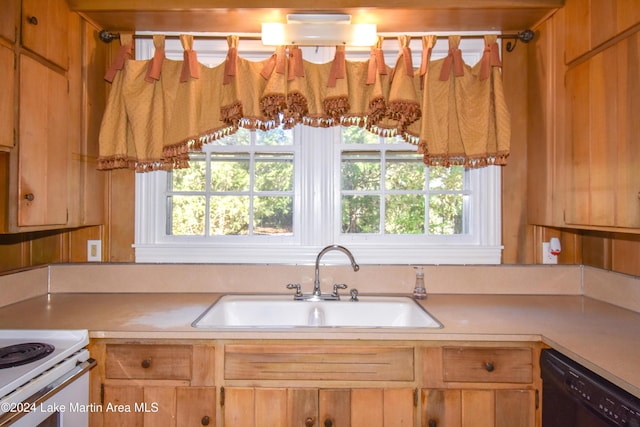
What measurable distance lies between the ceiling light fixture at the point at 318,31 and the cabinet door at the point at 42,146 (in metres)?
0.94

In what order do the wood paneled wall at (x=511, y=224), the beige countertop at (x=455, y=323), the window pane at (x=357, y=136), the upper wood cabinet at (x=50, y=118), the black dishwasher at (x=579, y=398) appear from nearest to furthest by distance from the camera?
the black dishwasher at (x=579, y=398) → the beige countertop at (x=455, y=323) → the upper wood cabinet at (x=50, y=118) → the wood paneled wall at (x=511, y=224) → the window pane at (x=357, y=136)

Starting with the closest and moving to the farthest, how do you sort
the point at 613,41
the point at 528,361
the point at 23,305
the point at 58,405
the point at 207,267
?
the point at 58,405
the point at 528,361
the point at 613,41
the point at 23,305
the point at 207,267

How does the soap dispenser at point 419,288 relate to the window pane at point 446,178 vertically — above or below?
below

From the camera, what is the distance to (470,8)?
1.69m

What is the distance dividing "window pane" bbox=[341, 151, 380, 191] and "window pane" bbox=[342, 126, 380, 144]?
6cm

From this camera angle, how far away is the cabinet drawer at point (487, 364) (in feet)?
4.31

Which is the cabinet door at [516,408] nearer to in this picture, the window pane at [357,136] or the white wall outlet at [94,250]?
the window pane at [357,136]

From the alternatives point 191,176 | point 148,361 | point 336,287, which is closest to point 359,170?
point 336,287

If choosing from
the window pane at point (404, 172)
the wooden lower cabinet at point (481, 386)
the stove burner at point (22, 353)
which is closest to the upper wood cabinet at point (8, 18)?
the stove burner at point (22, 353)

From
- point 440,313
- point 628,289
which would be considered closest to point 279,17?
point 440,313

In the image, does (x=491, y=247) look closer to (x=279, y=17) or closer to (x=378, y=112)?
(x=378, y=112)

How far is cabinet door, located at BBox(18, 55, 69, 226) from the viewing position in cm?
146

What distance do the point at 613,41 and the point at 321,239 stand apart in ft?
4.83

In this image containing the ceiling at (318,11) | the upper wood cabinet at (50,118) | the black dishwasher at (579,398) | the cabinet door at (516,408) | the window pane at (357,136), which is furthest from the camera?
the window pane at (357,136)
